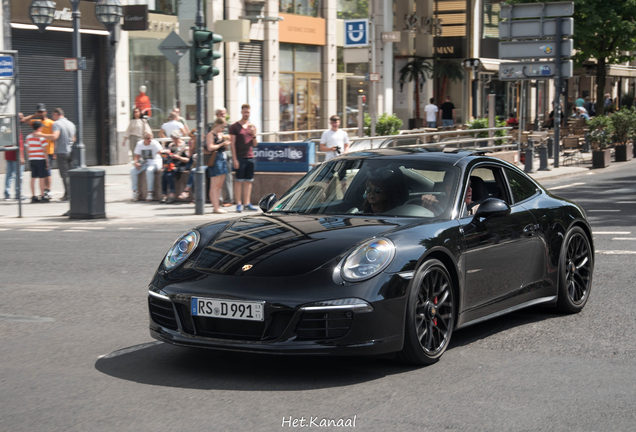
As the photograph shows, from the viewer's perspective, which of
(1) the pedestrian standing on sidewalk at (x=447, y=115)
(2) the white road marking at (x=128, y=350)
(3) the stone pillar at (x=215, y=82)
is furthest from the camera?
(1) the pedestrian standing on sidewalk at (x=447, y=115)

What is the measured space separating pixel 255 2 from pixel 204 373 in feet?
89.8

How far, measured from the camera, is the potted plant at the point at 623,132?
99.8ft

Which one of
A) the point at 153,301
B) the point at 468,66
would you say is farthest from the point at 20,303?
the point at 468,66

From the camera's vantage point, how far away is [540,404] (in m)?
4.80

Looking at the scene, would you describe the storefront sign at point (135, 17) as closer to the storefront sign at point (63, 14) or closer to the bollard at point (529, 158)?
the storefront sign at point (63, 14)

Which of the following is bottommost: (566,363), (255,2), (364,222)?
(566,363)

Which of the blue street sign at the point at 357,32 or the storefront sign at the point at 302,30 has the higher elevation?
the storefront sign at the point at 302,30

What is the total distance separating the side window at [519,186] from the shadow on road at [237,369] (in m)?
2.01

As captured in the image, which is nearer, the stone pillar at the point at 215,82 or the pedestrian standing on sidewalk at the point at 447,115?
the stone pillar at the point at 215,82

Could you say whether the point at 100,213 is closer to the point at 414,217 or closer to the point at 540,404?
the point at 414,217

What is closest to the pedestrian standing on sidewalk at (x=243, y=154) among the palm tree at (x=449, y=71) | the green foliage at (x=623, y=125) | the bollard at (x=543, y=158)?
the bollard at (x=543, y=158)

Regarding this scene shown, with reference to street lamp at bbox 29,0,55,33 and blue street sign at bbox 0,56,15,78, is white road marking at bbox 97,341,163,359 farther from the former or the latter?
street lamp at bbox 29,0,55,33

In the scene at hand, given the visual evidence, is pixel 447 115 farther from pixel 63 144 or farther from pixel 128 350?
pixel 128 350

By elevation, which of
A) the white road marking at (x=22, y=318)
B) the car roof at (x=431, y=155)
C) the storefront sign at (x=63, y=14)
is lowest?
the white road marking at (x=22, y=318)
